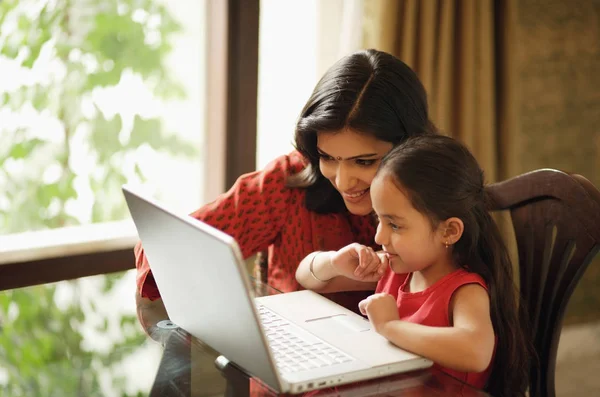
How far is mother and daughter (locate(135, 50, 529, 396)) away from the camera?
127 centimetres

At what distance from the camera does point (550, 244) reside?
5.02ft

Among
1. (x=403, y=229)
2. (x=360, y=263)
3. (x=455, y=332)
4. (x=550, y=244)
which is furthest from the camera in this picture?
(x=550, y=244)

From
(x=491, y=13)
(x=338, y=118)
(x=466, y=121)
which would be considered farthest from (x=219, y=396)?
(x=491, y=13)

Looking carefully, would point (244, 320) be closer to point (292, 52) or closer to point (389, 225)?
point (389, 225)

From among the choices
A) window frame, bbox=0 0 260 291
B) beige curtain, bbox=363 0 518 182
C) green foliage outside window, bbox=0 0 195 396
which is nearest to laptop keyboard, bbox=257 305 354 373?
window frame, bbox=0 0 260 291

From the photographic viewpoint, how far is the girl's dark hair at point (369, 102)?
147 cm

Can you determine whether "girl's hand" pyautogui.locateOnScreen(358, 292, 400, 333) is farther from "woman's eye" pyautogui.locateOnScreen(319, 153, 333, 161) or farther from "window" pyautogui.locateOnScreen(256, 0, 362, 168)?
"window" pyautogui.locateOnScreen(256, 0, 362, 168)

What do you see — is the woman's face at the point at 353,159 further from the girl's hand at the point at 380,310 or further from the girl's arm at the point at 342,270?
the girl's hand at the point at 380,310

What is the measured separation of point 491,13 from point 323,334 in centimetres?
140

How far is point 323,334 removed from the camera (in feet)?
4.18

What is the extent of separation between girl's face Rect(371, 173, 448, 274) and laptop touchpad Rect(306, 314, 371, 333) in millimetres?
119

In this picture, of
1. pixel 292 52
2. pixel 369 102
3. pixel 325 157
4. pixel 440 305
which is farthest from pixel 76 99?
pixel 440 305

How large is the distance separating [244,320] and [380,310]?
0.87 ft

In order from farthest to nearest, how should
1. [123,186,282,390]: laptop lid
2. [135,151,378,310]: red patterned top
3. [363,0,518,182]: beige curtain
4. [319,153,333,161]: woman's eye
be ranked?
[363,0,518,182]: beige curtain, [135,151,378,310]: red patterned top, [319,153,333,161]: woman's eye, [123,186,282,390]: laptop lid
